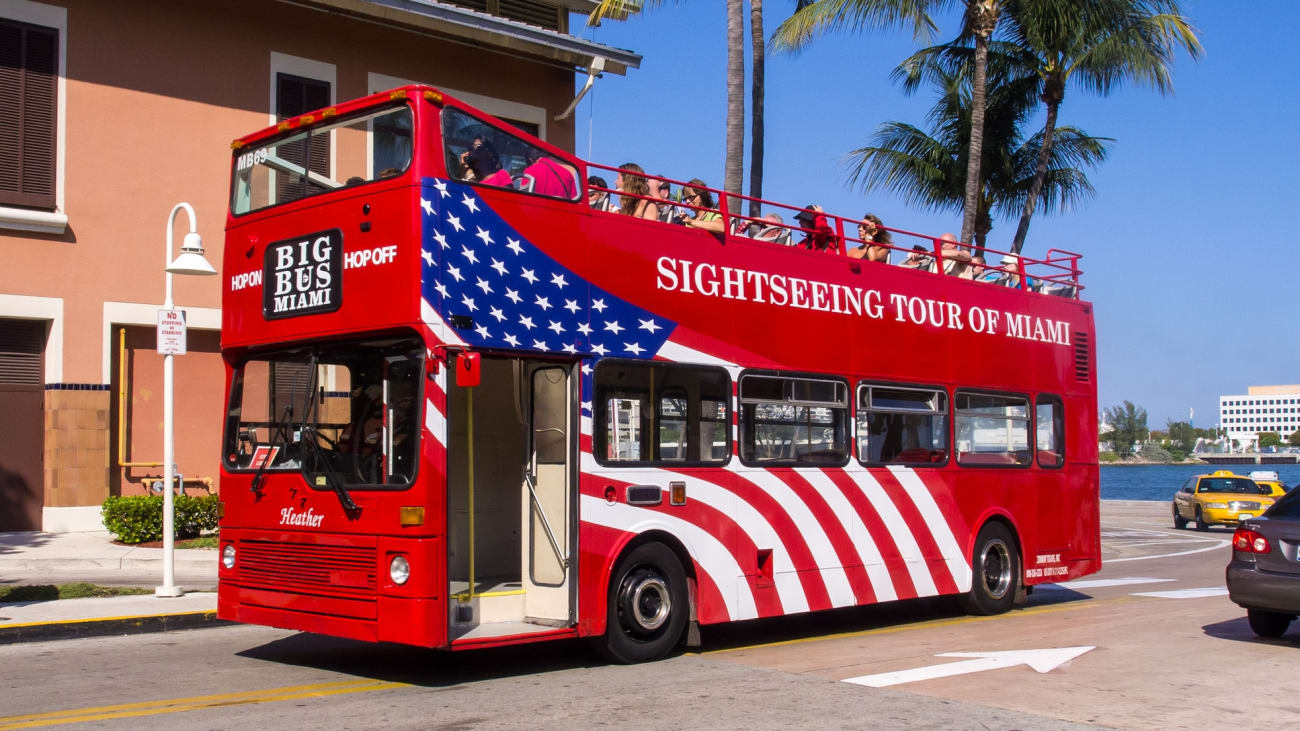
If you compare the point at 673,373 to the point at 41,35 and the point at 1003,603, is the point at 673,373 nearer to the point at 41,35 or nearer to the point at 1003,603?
the point at 1003,603

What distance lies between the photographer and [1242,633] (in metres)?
11.7

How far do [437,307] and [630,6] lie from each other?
1127cm

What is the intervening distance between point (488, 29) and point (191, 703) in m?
14.8

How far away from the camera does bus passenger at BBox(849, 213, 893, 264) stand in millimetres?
12531

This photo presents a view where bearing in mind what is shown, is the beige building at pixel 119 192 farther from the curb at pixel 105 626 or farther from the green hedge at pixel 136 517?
the curb at pixel 105 626

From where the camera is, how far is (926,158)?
87.4ft

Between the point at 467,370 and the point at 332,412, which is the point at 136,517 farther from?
the point at 467,370

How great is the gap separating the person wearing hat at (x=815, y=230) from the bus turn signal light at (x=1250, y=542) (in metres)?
4.61

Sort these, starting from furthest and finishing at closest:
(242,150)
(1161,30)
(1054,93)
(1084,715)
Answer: (1054,93)
(1161,30)
(242,150)
(1084,715)

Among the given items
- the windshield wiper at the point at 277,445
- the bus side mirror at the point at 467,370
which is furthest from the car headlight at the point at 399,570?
the windshield wiper at the point at 277,445

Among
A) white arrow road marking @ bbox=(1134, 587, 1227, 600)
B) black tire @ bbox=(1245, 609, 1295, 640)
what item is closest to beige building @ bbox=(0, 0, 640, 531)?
white arrow road marking @ bbox=(1134, 587, 1227, 600)

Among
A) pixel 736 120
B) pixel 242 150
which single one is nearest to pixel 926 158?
pixel 736 120

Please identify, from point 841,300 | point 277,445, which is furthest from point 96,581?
point 841,300

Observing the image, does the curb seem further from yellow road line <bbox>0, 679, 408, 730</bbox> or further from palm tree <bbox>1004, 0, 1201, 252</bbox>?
palm tree <bbox>1004, 0, 1201, 252</bbox>
